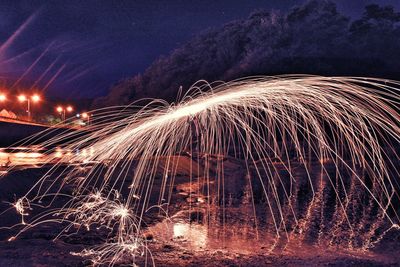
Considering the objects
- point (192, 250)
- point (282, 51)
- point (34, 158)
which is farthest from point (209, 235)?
point (282, 51)

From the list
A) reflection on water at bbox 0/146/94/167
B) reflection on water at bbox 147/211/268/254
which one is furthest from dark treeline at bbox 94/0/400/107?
reflection on water at bbox 147/211/268/254

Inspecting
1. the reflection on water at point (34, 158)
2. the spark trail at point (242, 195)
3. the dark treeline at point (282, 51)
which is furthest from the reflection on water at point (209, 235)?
the dark treeline at point (282, 51)

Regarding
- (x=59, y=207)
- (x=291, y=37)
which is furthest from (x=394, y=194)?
(x=291, y=37)

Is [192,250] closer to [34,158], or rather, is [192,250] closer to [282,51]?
[34,158]

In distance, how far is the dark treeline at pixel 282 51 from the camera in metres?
64.3

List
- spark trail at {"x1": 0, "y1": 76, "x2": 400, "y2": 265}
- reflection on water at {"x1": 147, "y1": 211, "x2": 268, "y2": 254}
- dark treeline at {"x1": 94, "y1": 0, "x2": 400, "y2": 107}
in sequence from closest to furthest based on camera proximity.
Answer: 1. reflection on water at {"x1": 147, "y1": 211, "x2": 268, "y2": 254}
2. spark trail at {"x1": 0, "y1": 76, "x2": 400, "y2": 265}
3. dark treeline at {"x1": 94, "y1": 0, "x2": 400, "y2": 107}

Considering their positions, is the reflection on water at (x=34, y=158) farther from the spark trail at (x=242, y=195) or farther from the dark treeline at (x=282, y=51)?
the dark treeline at (x=282, y=51)

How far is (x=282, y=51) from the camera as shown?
72875 mm

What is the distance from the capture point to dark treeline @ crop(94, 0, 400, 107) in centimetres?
6431

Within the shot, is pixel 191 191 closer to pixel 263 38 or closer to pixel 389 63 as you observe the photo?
pixel 389 63

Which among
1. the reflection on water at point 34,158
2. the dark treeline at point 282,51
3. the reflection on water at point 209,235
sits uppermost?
the dark treeline at point 282,51

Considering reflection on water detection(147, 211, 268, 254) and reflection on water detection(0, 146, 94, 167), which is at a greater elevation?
reflection on water detection(0, 146, 94, 167)

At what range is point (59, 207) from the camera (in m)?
11.2

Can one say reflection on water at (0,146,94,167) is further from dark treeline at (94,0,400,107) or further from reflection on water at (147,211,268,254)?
dark treeline at (94,0,400,107)
